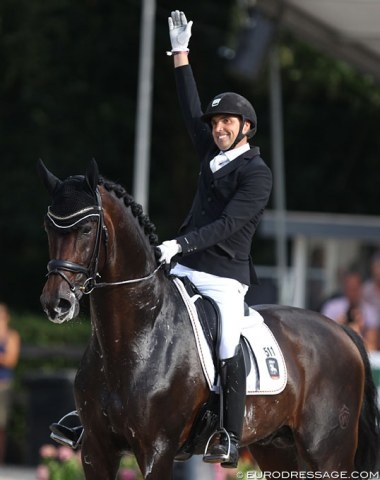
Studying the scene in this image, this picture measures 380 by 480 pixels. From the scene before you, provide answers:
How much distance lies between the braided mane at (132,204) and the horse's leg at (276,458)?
182 cm

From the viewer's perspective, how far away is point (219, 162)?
7426 mm

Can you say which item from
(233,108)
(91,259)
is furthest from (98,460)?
(233,108)

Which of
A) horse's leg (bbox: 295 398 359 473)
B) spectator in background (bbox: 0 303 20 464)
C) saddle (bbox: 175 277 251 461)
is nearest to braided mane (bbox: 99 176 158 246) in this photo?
saddle (bbox: 175 277 251 461)

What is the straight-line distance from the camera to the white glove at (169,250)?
6922 mm

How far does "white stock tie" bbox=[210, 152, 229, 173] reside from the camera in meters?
7.41

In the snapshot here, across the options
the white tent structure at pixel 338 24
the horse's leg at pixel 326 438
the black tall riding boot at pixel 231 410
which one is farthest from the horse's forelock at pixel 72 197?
the white tent structure at pixel 338 24

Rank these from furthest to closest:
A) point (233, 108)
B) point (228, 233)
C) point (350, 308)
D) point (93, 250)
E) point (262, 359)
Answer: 1. point (350, 308)
2. point (262, 359)
3. point (233, 108)
4. point (228, 233)
5. point (93, 250)

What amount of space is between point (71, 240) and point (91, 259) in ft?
0.54

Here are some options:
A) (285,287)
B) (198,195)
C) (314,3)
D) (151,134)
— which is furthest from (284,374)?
(151,134)

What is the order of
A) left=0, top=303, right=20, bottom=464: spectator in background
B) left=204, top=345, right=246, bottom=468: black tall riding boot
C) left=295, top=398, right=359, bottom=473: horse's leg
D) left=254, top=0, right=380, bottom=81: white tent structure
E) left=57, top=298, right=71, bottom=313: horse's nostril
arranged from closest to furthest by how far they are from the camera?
1. left=57, top=298, right=71, bottom=313: horse's nostril
2. left=204, top=345, right=246, bottom=468: black tall riding boot
3. left=295, top=398, right=359, bottom=473: horse's leg
4. left=254, top=0, right=380, bottom=81: white tent structure
5. left=0, top=303, right=20, bottom=464: spectator in background

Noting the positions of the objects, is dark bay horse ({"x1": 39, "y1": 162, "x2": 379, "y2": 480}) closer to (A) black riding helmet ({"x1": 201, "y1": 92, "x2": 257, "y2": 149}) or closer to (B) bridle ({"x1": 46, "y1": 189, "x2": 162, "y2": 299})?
(B) bridle ({"x1": 46, "y1": 189, "x2": 162, "y2": 299})

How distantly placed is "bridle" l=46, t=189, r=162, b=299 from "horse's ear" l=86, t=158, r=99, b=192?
0.25ft

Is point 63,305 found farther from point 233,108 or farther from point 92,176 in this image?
point 233,108

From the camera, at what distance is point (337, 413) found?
796cm
